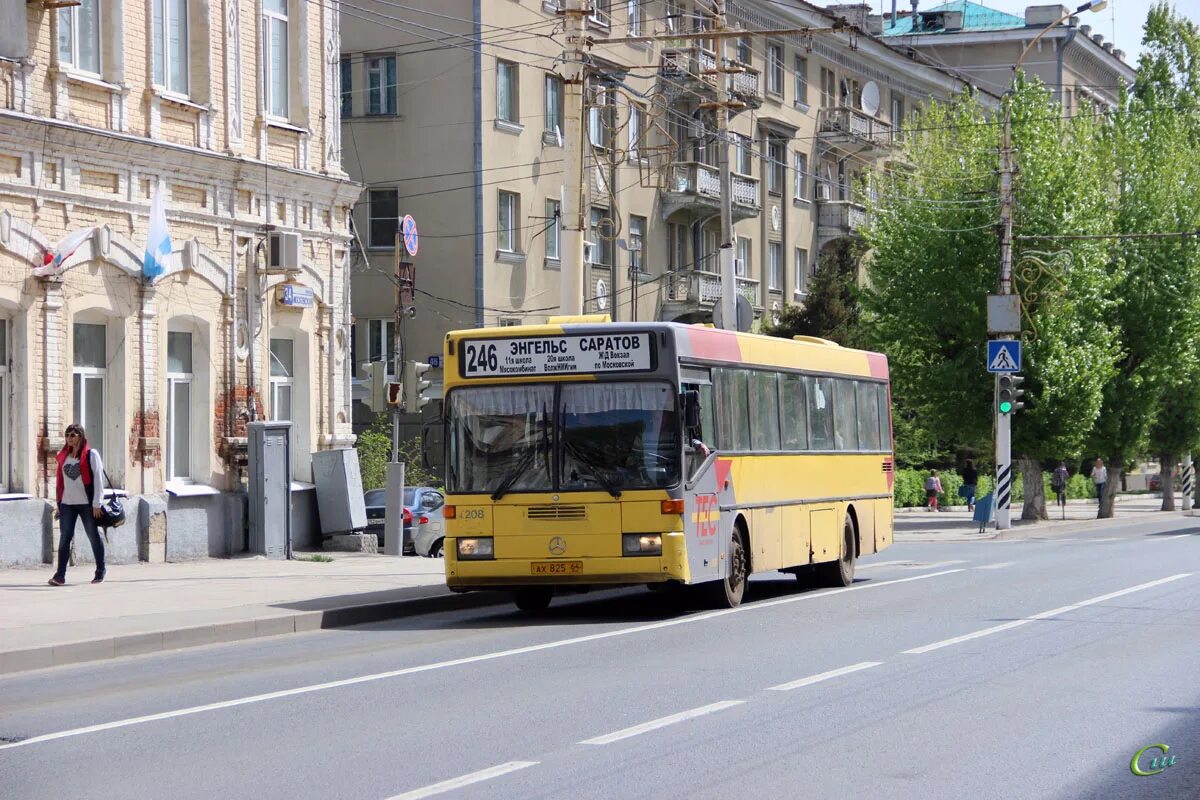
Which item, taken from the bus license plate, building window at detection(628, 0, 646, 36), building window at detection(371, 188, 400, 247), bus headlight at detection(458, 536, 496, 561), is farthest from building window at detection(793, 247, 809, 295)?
the bus license plate

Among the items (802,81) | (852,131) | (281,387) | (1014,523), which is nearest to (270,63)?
(281,387)

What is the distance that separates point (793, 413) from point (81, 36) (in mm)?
10460

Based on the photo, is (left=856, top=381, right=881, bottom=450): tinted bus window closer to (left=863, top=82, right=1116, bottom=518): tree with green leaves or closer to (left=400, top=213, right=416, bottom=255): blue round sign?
(left=400, top=213, right=416, bottom=255): blue round sign

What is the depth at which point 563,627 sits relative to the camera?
16578mm

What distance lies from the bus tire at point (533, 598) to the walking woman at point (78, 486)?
15.5 ft

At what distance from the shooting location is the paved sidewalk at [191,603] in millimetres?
14367

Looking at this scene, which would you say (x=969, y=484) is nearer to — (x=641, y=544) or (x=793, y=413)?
(x=793, y=413)

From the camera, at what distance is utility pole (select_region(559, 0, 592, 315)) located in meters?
22.5

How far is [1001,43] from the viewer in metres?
77.8

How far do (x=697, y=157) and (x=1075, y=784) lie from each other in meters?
43.9

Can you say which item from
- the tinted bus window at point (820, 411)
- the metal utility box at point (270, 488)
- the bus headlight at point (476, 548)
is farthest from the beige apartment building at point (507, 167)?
the bus headlight at point (476, 548)

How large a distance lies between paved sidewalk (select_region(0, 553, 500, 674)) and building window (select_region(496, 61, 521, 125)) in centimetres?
2061

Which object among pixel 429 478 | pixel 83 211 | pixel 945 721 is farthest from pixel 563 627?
pixel 429 478

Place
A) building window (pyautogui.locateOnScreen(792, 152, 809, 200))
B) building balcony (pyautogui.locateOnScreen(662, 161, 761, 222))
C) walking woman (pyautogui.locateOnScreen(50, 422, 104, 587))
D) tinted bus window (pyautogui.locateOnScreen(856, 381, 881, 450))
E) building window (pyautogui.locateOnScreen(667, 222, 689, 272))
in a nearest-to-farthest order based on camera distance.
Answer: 1. walking woman (pyautogui.locateOnScreen(50, 422, 104, 587))
2. tinted bus window (pyautogui.locateOnScreen(856, 381, 881, 450))
3. building balcony (pyautogui.locateOnScreen(662, 161, 761, 222))
4. building window (pyautogui.locateOnScreen(667, 222, 689, 272))
5. building window (pyautogui.locateOnScreen(792, 152, 809, 200))
